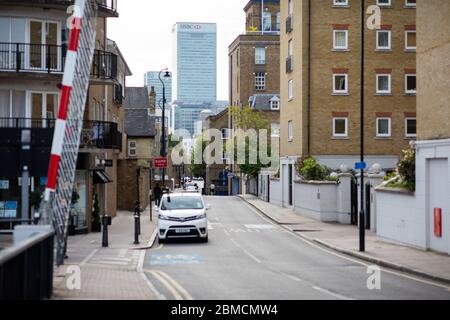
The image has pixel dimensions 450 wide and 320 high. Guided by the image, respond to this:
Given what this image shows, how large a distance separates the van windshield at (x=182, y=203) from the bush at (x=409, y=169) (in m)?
7.67

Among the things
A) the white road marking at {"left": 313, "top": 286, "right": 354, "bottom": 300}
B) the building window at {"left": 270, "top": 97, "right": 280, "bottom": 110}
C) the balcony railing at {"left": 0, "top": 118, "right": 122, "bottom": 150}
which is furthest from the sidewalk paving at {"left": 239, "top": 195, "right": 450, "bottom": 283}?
the building window at {"left": 270, "top": 97, "right": 280, "bottom": 110}

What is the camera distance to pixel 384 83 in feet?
Result: 154

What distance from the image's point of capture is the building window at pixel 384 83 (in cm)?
4678

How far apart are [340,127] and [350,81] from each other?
2.94m

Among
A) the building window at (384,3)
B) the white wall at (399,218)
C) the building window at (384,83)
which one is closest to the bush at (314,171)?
the building window at (384,83)

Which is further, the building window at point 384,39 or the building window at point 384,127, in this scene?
the building window at point 384,127

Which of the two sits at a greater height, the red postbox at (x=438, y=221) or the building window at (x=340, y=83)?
the building window at (x=340, y=83)

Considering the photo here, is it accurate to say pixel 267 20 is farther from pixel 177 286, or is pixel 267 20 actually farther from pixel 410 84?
pixel 177 286

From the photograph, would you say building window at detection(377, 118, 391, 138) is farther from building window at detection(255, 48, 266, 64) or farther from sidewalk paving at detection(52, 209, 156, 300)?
building window at detection(255, 48, 266, 64)

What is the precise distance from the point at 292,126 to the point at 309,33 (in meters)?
6.58

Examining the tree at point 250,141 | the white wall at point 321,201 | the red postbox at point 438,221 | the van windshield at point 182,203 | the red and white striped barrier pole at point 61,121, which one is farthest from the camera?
the tree at point 250,141

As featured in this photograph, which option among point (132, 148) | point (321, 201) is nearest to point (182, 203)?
point (321, 201)

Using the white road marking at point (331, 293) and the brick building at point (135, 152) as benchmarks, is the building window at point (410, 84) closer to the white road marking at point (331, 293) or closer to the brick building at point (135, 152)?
the brick building at point (135, 152)

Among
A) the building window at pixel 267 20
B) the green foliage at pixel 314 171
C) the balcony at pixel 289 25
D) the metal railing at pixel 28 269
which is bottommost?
the metal railing at pixel 28 269
